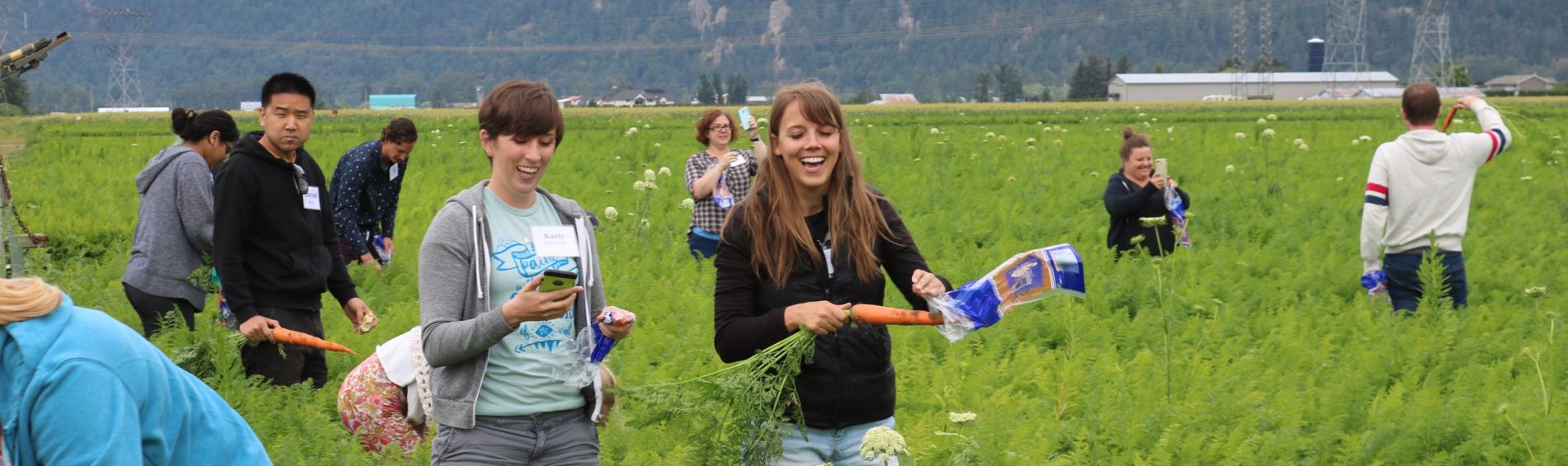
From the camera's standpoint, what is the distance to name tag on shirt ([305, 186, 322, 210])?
17.5 ft

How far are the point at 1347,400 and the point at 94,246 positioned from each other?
11.1 meters

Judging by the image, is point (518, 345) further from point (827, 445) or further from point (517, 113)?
point (827, 445)

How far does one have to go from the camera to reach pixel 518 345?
333 cm

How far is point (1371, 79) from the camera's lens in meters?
127

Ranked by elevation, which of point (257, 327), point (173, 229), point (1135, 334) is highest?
point (173, 229)

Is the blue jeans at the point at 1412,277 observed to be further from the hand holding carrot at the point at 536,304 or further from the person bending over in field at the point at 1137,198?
the hand holding carrot at the point at 536,304

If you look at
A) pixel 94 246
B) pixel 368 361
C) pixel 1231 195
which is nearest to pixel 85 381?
pixel 368 361

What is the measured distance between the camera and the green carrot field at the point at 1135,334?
17.6 feet

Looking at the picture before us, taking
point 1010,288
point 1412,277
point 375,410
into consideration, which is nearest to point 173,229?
point 375,410

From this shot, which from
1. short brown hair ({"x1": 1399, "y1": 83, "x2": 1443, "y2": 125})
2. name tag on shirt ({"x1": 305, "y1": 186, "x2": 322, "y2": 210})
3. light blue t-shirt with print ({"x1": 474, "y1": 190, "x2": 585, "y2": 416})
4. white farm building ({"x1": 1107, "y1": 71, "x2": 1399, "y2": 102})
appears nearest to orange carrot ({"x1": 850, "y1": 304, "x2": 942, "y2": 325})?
light blue t-shirt with print ({"x1": 474, "y1": 190, "x2": 585, "y2": 416})

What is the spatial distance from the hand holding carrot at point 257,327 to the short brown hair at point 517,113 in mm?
2062

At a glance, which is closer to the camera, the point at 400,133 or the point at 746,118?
the point at 746,118

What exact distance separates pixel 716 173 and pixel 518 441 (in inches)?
214

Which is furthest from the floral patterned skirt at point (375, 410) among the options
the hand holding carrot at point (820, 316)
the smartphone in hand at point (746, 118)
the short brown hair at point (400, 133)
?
the short brown hair at point (400, 133)
